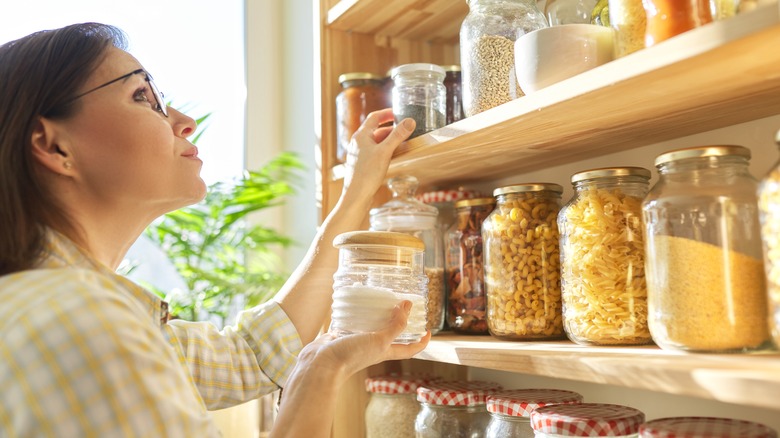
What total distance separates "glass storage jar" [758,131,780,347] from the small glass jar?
569 mm

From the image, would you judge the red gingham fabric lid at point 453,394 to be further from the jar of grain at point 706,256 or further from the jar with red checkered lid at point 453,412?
the jar of grain at point 706,256

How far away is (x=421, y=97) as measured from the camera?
1.13 m

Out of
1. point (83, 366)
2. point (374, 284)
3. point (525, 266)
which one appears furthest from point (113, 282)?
point (525, 266)

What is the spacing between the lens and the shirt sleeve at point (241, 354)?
Answer: 1.13 meters

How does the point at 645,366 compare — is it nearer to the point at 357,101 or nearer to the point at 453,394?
the point at 453,394

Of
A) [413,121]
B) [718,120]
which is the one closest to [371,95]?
[413,121]

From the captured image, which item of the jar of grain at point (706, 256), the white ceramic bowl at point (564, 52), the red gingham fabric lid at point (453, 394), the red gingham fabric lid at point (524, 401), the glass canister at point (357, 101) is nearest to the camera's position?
the jar of grain at point (706, 256)

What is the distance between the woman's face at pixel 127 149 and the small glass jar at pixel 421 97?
357 millimetres

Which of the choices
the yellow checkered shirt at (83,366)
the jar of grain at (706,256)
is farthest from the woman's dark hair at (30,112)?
the jar of grain at (706,256)

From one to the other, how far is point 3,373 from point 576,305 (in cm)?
66

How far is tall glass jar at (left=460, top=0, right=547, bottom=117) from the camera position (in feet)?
3.23

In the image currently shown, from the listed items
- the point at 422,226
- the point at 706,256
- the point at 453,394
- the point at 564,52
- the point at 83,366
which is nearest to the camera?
the point at 83,366

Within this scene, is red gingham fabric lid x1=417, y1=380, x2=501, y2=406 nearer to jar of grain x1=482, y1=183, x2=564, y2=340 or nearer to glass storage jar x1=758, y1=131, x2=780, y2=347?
jar of grain x1=482, y1=183, x2=564, y2=340

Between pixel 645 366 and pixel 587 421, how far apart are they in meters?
0.18
